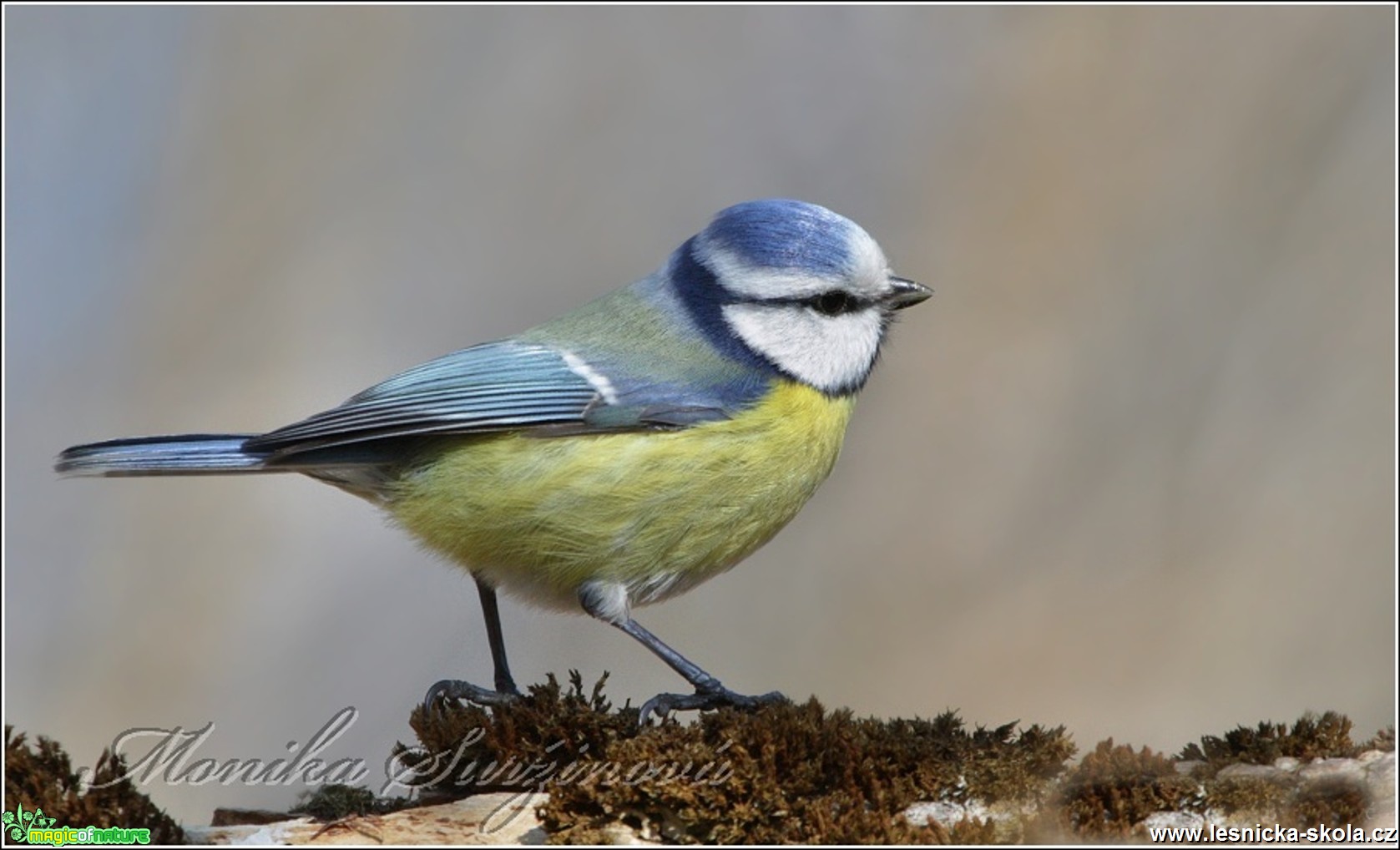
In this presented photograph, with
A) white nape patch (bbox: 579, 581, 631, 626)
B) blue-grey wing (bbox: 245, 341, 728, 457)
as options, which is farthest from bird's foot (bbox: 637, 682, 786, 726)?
blue-grey wing (bbox: 245, 341, 728, 457)

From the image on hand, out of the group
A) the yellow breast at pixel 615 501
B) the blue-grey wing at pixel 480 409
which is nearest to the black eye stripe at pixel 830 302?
the yellow breast at pixel 615 501

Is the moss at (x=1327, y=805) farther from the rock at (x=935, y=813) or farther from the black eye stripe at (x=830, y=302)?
the black eye stripe at (x=830, y=302)

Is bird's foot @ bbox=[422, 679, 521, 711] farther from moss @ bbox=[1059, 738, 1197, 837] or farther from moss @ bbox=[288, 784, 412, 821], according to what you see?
moss @ bbox=[1059, 738, 1197, 837]

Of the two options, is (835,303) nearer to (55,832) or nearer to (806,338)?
(806,338)

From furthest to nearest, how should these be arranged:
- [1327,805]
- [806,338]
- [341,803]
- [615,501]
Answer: [806,338] → [615,501] → [341,803] → [1327,805]

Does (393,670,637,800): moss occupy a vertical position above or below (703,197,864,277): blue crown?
below

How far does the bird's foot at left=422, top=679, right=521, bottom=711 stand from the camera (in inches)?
108

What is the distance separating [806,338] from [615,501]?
605mm

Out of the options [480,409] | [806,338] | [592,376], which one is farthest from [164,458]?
[806,338]

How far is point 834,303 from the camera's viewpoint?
3.02 m

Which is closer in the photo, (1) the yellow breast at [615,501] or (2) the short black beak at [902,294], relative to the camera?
(1) the yellow breast at [615,501]

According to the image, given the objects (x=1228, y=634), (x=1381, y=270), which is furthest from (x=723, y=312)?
(x=1381, y=270)

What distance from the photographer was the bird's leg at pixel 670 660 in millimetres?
2718

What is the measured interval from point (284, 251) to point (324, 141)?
475mm
